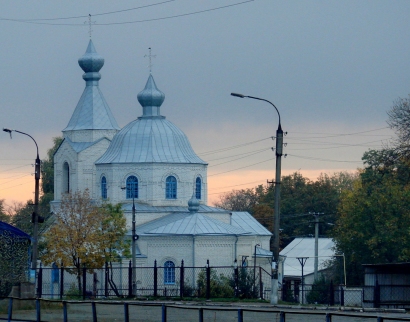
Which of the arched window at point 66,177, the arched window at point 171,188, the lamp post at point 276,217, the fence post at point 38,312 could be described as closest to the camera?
the fence post at point 38,312

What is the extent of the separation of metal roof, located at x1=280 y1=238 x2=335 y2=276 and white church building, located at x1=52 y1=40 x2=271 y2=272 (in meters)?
8.48

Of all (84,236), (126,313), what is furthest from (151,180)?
(126,313)

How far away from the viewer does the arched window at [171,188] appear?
66.2m

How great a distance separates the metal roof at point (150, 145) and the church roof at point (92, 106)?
7.66 feet

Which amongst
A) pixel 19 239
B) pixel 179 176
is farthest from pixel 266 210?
pixel 19 239

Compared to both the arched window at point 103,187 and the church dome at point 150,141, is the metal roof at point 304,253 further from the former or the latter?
the arched window at point 103,187

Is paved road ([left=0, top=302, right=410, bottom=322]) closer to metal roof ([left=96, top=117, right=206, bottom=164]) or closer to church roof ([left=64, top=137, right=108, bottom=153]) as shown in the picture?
metal roof ([left=96, top=117, right=206, bottom=164])

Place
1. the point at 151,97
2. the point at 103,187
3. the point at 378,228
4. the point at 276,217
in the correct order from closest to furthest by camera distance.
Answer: the point at 276,217 → the point at 378,228 → the point at 103,187 → the point at 151,97

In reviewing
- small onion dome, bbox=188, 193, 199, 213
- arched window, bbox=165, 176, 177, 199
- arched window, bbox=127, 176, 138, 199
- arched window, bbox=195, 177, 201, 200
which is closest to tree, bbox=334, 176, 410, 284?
small onion dome, bbox=188, 193, 199, 213

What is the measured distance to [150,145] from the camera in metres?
67.4

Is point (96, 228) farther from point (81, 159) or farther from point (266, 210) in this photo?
point (266, 210)

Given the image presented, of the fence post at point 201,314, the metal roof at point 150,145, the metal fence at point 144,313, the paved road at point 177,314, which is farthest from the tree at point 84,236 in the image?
the fence post at point 201,314

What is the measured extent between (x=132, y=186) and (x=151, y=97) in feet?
22.0

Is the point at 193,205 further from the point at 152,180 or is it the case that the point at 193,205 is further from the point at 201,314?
the point at 201,314
